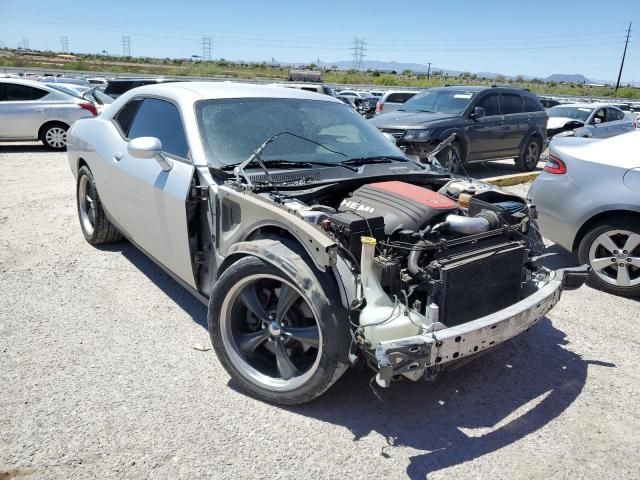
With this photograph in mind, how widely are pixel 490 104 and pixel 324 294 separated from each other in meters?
9.20

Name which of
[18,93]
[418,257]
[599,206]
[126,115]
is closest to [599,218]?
[599,206]

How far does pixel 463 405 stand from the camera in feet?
10.2

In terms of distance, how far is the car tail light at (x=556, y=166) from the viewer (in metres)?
5.14

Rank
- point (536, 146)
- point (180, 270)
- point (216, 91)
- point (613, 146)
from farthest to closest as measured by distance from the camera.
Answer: point (536, 146) < point (613, 146) < point (216, 91) < point (180, 270)

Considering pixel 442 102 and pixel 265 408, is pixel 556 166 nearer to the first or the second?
pixel 265 408

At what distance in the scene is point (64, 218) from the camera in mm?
6520

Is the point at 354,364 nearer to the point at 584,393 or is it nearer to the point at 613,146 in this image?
the point at 584,393

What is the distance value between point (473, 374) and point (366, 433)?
97cm

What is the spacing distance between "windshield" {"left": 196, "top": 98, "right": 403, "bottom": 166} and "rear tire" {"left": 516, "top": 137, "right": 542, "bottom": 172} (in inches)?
306

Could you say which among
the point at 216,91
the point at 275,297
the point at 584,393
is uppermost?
the point at 216,91

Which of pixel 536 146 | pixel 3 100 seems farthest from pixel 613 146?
pixel 3 100

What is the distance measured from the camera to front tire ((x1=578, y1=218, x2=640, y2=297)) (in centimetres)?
466

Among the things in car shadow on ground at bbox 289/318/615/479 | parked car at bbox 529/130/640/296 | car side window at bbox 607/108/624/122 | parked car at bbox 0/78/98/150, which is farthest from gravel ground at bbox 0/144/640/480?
car side window at bbox 607/108/624/122

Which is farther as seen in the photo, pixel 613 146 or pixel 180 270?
pixel 613 146
